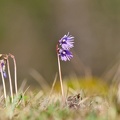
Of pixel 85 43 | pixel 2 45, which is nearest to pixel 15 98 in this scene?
pixel 2 45

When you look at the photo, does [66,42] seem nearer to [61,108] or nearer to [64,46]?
[64,46]

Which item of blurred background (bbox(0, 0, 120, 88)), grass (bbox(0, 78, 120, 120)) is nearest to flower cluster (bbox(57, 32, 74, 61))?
grass (bbox(0, 78, 120, 120))

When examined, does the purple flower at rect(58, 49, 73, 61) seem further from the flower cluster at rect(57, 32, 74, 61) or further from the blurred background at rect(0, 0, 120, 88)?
the blurred background at rect(0, 0, 120, 88)

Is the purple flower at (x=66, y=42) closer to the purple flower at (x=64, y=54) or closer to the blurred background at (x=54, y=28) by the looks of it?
the purple flower at (x=64, y=54)

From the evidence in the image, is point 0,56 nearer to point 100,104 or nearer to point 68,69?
point 100,104

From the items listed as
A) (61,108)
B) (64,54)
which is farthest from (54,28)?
(61,108)

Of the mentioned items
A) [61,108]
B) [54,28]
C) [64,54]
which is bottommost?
[61,108]

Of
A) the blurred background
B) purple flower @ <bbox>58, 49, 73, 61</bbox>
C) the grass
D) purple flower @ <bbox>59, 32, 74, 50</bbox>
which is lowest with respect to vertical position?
the grass

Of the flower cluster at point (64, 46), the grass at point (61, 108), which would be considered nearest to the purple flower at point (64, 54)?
the flower cluster at point (64, 46)
